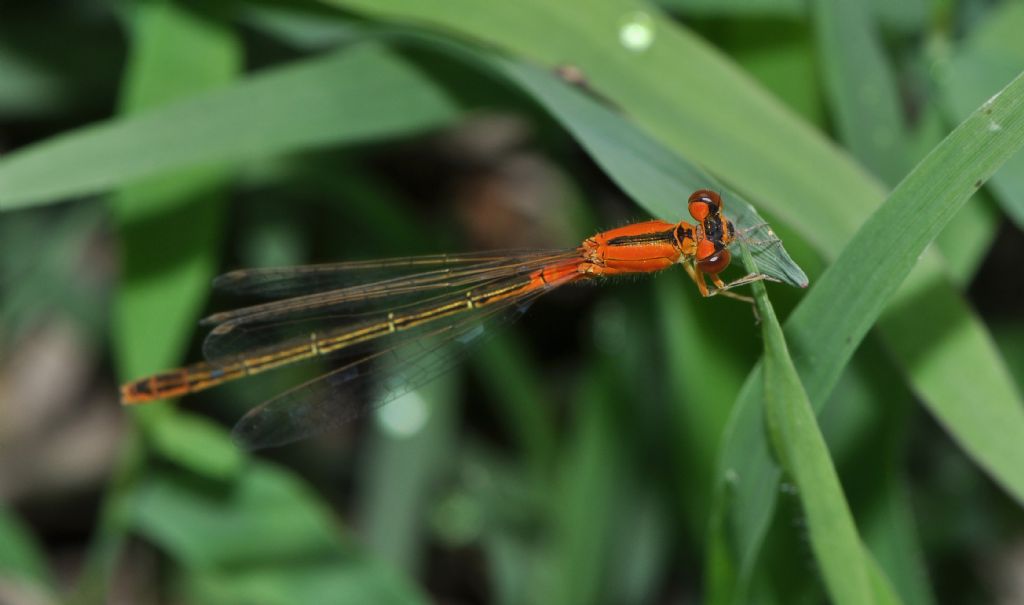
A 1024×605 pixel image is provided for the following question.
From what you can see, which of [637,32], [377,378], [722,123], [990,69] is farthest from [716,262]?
[377,378]

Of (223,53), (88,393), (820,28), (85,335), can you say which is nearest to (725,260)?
(820,28)

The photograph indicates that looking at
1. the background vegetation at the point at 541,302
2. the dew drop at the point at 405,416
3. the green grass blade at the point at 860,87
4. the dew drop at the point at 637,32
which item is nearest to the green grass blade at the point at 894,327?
the background vegetation at the point at 541,302

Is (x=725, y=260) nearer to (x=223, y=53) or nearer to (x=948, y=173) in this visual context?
(x=948, y=173)

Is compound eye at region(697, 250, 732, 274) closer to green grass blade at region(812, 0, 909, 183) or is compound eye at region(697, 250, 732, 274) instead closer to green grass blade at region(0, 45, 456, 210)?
green grass blade at region(812, 0, 909, 183)

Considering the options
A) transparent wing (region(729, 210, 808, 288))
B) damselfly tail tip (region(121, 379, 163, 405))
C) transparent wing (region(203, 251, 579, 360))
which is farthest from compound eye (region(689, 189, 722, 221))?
damselfly tail tip (region(121, 379, 163, 405))

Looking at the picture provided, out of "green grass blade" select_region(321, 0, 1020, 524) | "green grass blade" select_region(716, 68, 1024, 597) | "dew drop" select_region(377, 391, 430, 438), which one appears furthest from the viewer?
"dew drop" select_region(377, 391, 430, 438)

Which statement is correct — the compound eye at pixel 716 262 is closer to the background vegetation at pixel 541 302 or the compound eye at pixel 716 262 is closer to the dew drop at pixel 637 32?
the background vegetation at pixel 541 302
